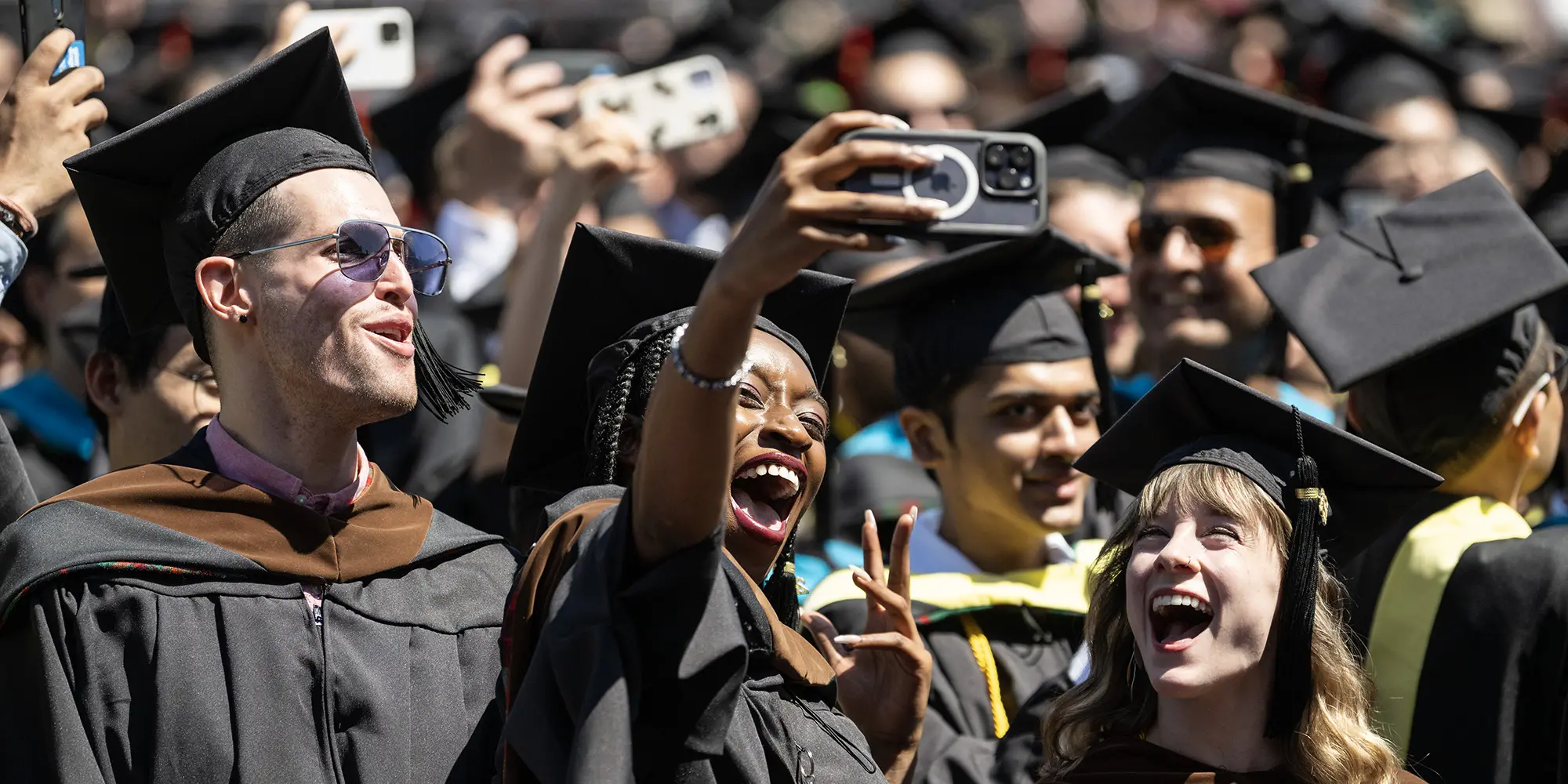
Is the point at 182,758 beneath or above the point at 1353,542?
above

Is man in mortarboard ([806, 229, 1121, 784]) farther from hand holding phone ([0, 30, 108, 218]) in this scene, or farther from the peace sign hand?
hand holding phone ([0, 30, 108, 218])

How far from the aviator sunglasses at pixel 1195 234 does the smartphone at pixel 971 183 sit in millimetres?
3816

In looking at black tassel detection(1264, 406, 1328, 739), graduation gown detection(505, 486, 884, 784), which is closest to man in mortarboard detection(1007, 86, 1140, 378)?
black tassel detection(1264, 406, 1328, 739)

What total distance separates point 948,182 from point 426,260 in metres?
1.49

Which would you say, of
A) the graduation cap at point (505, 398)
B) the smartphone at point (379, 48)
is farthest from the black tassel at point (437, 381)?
the smartphone at point (379, 48)

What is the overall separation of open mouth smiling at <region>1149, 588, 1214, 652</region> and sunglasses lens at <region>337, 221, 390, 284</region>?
63.4 inches

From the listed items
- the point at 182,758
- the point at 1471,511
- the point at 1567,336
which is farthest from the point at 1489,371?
the point at 182,758

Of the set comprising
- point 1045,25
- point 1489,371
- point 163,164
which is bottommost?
point 1045,25

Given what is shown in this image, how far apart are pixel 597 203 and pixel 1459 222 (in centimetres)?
490

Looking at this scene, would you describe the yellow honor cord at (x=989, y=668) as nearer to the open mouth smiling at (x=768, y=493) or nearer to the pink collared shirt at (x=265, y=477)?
the open mouth smiling at (x=768, y=493)

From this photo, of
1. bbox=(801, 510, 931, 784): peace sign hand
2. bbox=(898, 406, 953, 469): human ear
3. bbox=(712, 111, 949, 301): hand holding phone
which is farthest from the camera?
bbox=(898, 406, 953, 469): human ear

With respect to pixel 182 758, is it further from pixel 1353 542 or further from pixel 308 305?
pixel 1353 542

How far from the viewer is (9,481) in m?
3.93

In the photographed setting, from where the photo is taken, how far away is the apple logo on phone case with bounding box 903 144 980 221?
2.65 meters
